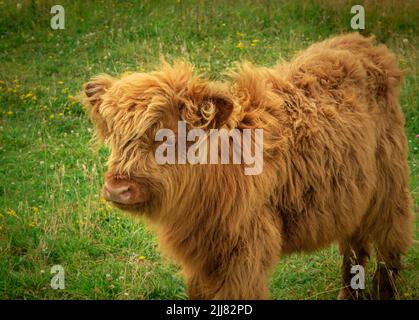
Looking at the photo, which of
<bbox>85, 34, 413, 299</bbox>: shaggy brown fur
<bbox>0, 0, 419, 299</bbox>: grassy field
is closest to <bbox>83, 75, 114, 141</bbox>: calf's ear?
<bbox>85, 34, 413, 299</bbox>: shaggy brown fur

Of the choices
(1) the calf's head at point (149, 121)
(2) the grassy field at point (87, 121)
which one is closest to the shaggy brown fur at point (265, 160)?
(1) the calf's head at point (149, 121)

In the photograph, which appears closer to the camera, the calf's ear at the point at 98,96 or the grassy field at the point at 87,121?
the calf's ear at the point at 98,96

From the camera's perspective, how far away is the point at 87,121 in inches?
311

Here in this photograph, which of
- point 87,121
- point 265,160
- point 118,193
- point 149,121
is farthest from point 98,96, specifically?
point 87,121

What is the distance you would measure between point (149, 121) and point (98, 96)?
589mm

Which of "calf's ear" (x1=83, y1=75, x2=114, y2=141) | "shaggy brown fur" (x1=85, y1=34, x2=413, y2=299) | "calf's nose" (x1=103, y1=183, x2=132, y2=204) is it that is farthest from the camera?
"calf's ear" (x1=83, y1=75, x2=114, y2=141)

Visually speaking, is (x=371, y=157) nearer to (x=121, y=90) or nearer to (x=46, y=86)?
(x=121, y=90)

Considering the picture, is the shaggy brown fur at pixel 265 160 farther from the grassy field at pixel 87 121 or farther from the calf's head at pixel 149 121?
the grassy field at pixel 87 121

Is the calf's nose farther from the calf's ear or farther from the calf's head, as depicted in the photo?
the calf's ear

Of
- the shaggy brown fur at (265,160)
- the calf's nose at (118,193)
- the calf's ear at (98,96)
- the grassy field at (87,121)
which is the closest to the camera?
the calf's nose at (118,193)

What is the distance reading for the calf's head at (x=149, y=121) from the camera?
360 cm

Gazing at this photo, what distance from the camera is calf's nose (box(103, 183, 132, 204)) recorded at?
3.50 m

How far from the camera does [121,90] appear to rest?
3.79m

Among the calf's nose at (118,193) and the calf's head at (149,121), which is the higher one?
the calf's head at (149,121)
